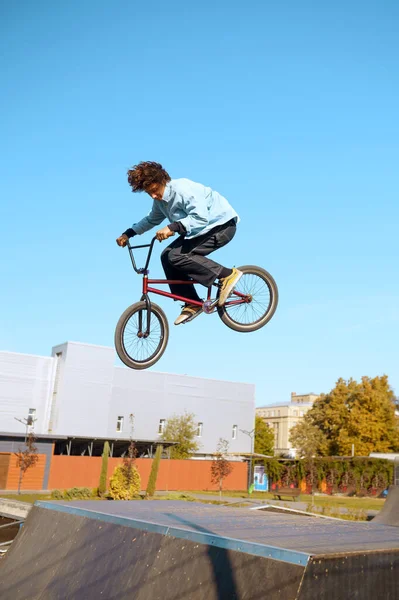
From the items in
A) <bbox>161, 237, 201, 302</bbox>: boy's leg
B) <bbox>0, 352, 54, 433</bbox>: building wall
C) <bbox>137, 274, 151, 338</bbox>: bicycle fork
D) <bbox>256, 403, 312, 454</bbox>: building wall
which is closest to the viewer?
<bbox>161, 237, 201, 302</bbox>: boy's leg

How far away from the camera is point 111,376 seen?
4725cm

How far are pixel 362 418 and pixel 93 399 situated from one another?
76.4 feet

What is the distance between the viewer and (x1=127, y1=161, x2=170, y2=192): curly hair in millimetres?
6133

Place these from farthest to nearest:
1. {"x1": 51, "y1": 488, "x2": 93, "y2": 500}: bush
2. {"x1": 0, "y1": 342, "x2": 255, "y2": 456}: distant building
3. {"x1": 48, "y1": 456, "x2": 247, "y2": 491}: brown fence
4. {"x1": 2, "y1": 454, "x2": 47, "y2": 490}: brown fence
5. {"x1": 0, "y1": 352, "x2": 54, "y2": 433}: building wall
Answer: {"x1": 0, "y1": 342, "x2": 255, "y2": 456}: distant building
{"x1": 0, "y1": 352, "x2": 54, "y2": 433}: building wall
{"x1": 48, "y1": 456, "x2": 247, "y2": 491}: brown fence
{"x1": 2, "y1": 454, "x2": 47, "y2": 490}: brown fence
{"x1": 51, "y1": 488, "x2": 93, "y2": 500}: bush

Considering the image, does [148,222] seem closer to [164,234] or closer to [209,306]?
[164,234]

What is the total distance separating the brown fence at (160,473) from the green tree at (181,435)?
4471mm

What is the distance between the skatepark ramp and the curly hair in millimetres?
3296

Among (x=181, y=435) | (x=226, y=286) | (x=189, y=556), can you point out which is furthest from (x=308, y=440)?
(x=189, y=556)

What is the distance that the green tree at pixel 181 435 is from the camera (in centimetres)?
5103

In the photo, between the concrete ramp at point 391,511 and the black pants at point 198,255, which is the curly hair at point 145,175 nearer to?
the black pants at point 198,255

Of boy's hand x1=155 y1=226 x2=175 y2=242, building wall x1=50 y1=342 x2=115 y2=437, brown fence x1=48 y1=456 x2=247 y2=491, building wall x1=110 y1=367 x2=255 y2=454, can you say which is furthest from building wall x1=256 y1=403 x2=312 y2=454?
boy's hand x1=155 y1=226 x2=175 y2=242

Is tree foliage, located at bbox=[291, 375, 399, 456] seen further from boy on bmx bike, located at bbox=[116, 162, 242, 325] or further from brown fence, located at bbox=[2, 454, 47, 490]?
boy on bmx bike, located at bbox=[116, 162, 242, 325]

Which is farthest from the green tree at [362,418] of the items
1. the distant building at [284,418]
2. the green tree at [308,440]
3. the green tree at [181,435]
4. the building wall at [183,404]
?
the distant building at [284,418]

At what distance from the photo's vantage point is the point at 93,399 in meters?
46.3
